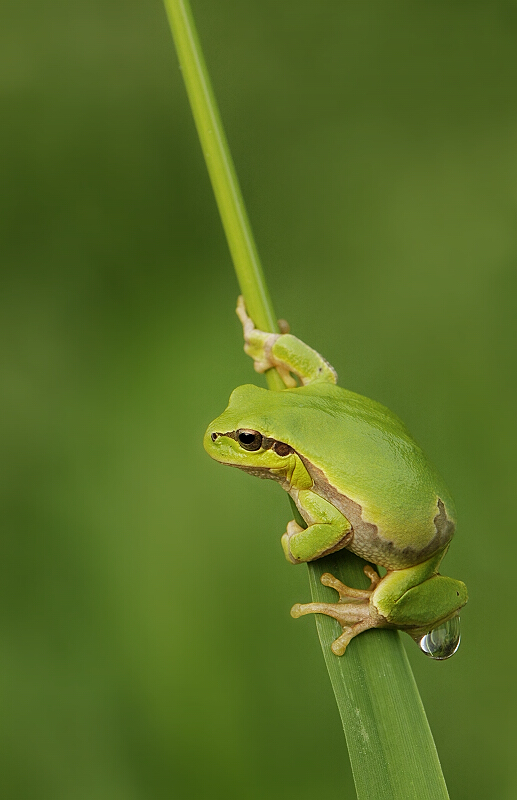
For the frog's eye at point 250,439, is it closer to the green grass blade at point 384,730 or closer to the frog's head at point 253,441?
the frog's head at point 253,441

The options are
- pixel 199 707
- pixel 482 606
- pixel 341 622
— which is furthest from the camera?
pixel 482 606

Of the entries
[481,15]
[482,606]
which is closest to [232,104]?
[481,15]

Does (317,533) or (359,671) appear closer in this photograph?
(359,671)

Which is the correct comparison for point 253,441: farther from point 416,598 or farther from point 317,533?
point 416,598

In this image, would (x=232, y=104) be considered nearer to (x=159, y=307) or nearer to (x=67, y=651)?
(x=159, y=307)

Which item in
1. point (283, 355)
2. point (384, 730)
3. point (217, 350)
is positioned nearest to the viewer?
point (384, 730)

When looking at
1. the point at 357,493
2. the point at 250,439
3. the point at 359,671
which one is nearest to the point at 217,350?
the point at 250,439
